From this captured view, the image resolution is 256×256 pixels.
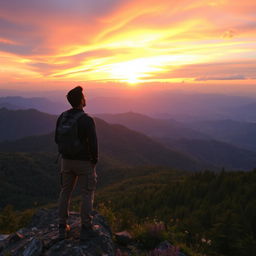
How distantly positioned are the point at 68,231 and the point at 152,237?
8.27 feet

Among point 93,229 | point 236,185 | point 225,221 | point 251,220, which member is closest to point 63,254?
point 93,229

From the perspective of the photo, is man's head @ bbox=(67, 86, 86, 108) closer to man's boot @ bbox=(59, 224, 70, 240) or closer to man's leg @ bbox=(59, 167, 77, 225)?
man's leg @ bbox=(59, 167, 77, 225)

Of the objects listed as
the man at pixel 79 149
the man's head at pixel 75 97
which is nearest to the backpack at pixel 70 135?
the man at pixel 79 149

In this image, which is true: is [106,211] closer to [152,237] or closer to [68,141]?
[152,237]

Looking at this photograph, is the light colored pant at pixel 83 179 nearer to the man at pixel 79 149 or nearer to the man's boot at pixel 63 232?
the man at pixel 79 149

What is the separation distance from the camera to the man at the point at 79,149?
668 cm

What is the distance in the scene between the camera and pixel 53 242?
6656 millimetres

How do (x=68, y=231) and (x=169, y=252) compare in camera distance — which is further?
(x=68, y=231)

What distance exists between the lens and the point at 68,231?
7.28 m

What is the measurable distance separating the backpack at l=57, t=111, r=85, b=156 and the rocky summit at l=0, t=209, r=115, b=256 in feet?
7.39

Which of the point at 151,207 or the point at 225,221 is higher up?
the point at 225,221

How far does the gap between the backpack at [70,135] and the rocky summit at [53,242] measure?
7.39 ft

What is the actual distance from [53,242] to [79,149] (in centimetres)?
245

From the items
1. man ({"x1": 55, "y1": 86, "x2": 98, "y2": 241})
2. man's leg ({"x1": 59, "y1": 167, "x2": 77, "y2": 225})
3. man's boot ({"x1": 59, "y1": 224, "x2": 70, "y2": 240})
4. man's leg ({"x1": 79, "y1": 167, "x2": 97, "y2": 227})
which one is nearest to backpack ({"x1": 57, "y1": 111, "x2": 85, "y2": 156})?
man ({"x1": 55, "y1": 86, "x2": 98, "y2": 241})
